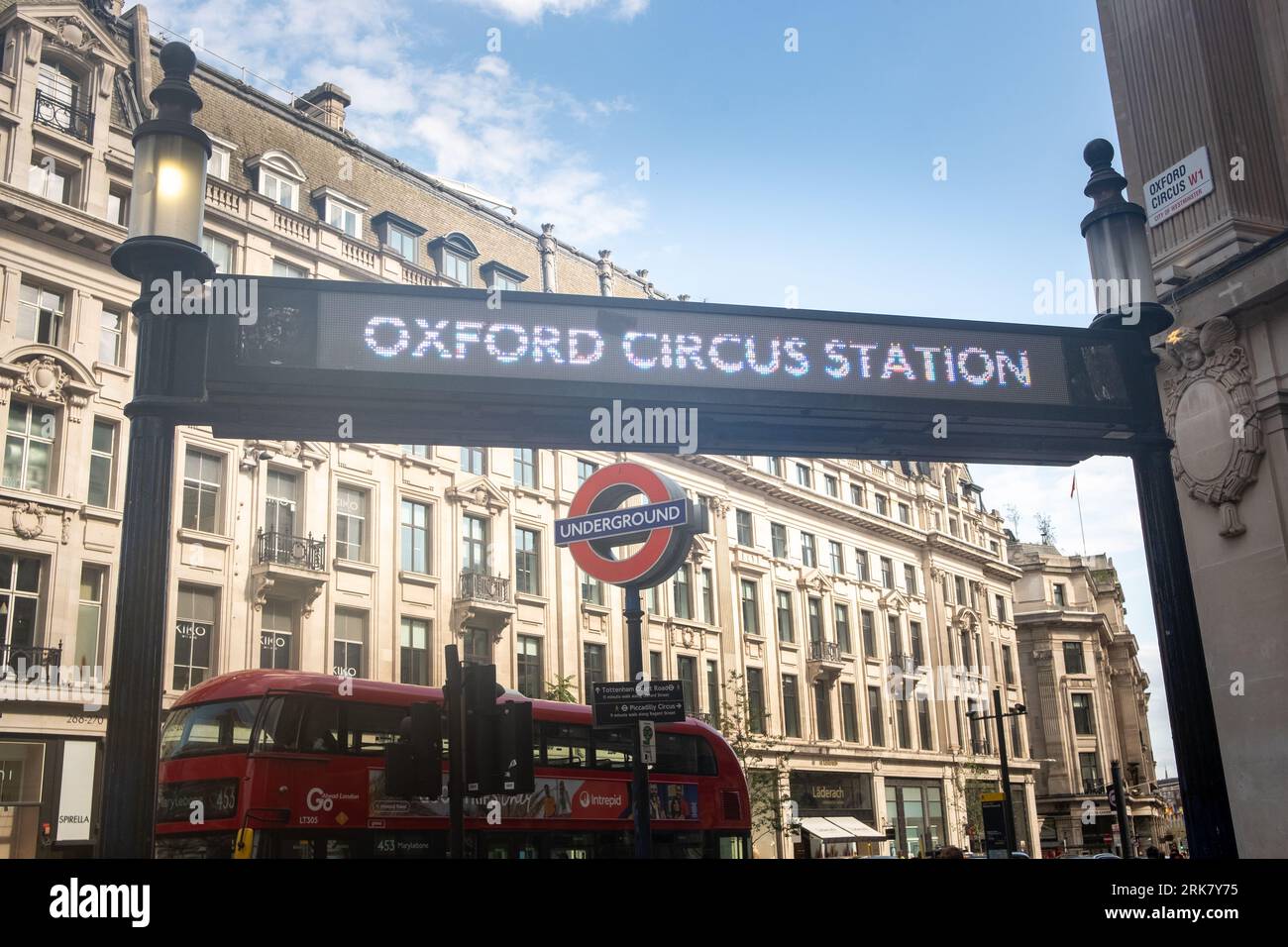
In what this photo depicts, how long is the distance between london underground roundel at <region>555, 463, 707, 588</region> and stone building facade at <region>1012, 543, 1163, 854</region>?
7635 cm

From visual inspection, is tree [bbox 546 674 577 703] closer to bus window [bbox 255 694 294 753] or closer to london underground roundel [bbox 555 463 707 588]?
bus window [bbox 255 694 294 753]

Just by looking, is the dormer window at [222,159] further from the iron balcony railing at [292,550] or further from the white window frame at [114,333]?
the iron balcony railing at [292,550]

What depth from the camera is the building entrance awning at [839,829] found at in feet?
161

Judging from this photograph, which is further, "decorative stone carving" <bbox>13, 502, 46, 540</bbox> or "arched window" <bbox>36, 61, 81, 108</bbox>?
"arched window" <bbox>36, 61, 81, 108</bbox>

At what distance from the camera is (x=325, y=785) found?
16.9 m

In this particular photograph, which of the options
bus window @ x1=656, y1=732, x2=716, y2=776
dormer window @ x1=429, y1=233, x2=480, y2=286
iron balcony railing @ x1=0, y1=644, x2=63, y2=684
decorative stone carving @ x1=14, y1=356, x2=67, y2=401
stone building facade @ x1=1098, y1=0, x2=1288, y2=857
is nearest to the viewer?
stone building facade @ x1=1098, y1=0, x2=1288, y2=857

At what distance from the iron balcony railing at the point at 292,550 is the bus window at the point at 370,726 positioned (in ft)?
48.5

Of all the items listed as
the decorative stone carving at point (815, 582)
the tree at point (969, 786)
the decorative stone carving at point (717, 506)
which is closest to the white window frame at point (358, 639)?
the decorative stone carving at point (717, 506)

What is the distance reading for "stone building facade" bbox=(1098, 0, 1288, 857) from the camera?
8227mm

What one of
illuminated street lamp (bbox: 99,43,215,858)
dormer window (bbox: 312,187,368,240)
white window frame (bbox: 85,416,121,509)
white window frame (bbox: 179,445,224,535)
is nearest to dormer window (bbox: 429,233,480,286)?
dormer window (bbox: 312,187,368,240)

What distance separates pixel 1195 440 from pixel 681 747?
14.5 m

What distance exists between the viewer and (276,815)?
16188 millimetres

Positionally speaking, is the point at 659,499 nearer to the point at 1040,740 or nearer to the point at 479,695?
the point at 479,695

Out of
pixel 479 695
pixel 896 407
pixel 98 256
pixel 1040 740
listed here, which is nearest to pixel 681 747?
pixel 479 695
